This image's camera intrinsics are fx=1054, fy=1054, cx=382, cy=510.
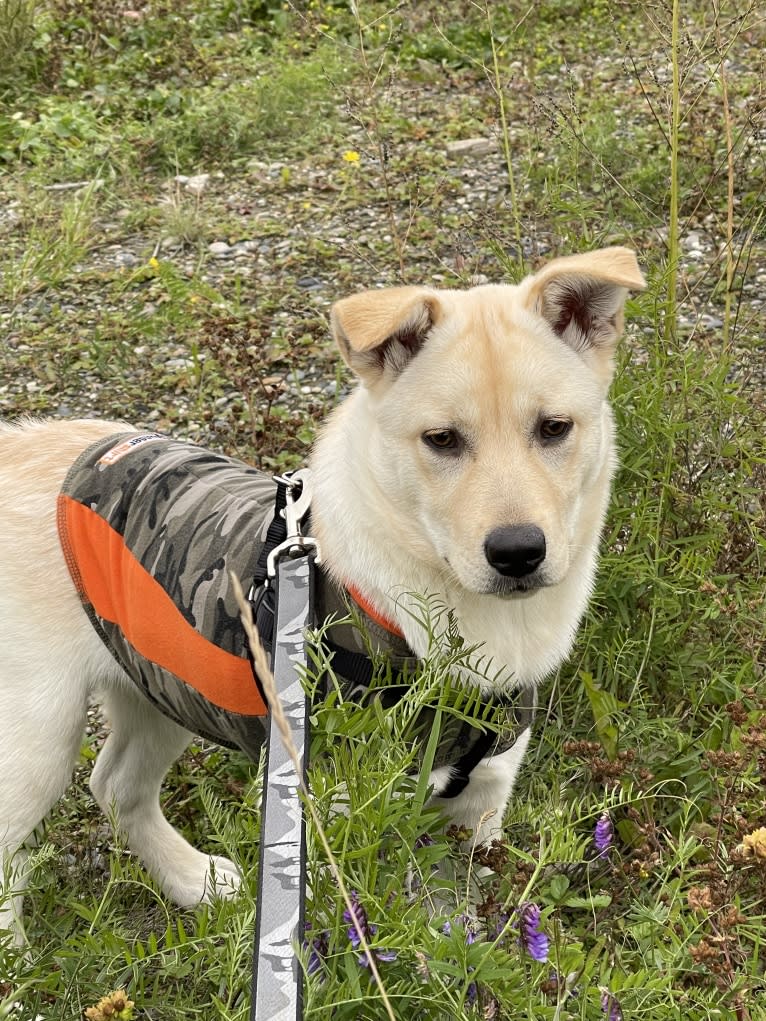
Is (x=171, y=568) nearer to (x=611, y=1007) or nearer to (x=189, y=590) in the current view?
(x=189, y=590)

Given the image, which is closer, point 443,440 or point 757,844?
point 757,844

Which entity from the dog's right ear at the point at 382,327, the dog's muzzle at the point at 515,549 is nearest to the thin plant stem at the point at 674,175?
the dog's right ear at the point at 382,327

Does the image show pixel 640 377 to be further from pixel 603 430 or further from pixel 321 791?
pixel 321 791

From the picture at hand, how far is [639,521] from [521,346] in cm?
99

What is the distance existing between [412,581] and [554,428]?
54 cm

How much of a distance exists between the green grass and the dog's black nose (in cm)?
45

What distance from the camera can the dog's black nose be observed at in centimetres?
244

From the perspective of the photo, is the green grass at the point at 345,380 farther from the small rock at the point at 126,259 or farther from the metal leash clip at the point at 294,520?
the metal leash clip at the point at 294,520

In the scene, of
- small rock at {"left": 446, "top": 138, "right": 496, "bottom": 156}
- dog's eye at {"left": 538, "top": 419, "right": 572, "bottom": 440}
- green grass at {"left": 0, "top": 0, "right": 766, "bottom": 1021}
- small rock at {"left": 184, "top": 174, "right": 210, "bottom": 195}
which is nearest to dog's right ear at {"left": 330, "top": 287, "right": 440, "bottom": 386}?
dog's eye at {"left": 538, "top": 419, "right": 572, "bottom": 440}

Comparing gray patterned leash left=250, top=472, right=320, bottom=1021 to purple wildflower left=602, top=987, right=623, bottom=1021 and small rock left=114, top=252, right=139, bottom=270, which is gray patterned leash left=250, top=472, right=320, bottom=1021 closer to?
purple wildflower left=602, top=987, right=623, bottom=1021

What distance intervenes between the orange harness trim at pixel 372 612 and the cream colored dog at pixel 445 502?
0.01 metres

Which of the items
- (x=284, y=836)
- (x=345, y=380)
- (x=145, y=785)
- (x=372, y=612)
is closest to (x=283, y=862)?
(x=284, y=836)

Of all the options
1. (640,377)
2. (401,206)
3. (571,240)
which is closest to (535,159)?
(401,206)

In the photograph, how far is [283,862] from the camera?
1.79 m
